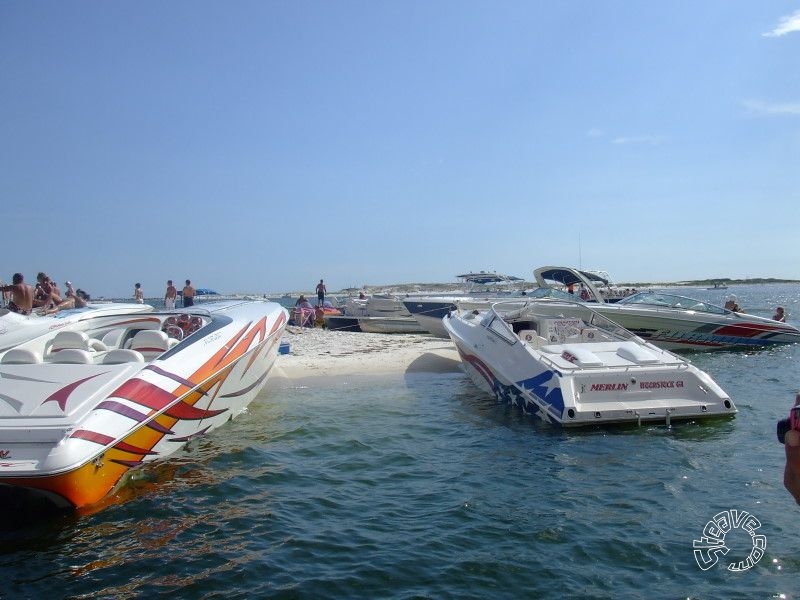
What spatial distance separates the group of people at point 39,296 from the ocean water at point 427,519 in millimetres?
5733

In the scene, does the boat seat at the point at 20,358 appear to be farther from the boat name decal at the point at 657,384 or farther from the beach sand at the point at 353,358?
the boat name decal at the point at 657,384

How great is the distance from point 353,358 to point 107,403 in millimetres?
9219

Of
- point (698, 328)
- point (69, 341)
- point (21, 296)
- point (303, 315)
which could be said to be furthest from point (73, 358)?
point (303, 315)

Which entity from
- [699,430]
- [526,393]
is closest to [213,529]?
[526,393]

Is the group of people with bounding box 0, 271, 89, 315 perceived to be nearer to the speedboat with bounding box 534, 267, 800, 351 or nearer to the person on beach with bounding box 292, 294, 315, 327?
the person on beach with bounding box 292, 294, 315, 327

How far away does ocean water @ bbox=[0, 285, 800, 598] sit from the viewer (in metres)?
3.92

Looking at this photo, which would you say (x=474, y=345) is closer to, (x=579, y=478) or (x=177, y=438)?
(x=579, y=478)

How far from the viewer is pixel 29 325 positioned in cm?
835

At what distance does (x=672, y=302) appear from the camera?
57.2 feet

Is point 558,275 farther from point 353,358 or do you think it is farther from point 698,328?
point 353,358

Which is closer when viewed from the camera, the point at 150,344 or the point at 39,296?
the point at 150,344

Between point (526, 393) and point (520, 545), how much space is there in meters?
3.95

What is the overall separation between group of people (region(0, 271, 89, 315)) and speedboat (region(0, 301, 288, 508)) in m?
3.49

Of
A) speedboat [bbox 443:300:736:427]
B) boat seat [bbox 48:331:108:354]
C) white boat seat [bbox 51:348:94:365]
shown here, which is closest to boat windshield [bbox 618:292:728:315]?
speedboat [bbox 443:300:736:427]
